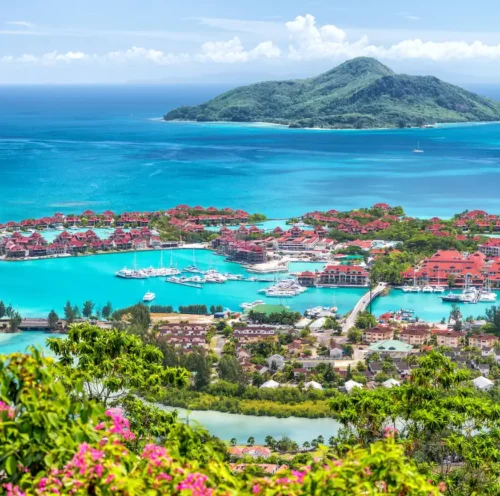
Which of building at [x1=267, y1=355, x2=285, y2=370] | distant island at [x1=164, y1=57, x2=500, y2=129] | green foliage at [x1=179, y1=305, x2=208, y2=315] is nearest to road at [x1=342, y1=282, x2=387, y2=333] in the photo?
building at [x1=267, y1=355, x2=285, y2=370]

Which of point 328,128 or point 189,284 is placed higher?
point 328,128

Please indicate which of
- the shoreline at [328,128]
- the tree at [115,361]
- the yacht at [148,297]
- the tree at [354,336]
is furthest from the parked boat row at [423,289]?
the shoreline at [328,128]

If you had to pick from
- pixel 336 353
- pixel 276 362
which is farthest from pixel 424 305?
pixel 276 362

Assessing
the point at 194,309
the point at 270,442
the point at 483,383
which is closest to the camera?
the point at 270,442

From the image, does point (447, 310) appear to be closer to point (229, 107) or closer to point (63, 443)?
point (63, 443)

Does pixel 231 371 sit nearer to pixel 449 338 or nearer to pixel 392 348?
pixel 392 348

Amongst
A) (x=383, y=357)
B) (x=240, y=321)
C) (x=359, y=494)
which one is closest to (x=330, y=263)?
(x=240, y=321)

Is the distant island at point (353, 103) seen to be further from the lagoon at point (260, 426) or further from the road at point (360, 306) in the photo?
the lagoon at point (260, 426)

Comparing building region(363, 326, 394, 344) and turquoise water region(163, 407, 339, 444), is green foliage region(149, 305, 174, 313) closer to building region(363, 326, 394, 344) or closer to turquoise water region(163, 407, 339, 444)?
building region(363, 326, 394, 344)
